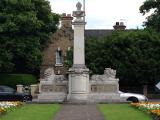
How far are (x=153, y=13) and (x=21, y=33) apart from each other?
51.3 ft

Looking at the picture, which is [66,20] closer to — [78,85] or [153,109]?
[78,85]

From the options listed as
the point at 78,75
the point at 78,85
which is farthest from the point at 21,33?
the point at 78,85

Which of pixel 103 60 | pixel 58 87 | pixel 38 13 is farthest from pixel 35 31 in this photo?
pixel 58 87

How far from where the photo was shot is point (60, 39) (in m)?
71.7

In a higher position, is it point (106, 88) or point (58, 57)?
point (58, 57)

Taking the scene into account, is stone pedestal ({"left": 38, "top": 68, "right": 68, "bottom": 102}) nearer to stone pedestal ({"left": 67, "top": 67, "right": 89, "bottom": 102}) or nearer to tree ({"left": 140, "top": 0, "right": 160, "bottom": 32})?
stone pedestal ({"left": 67, "top": 67, "right": 89, "bottom": 102})

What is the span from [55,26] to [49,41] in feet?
7.41

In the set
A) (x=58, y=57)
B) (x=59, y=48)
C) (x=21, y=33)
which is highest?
(x=21, y=33)

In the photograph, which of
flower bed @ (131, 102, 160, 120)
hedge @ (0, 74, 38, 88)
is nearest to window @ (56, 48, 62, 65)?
hedge @ (0, 74, 38, 88)

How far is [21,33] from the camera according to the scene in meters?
62.0

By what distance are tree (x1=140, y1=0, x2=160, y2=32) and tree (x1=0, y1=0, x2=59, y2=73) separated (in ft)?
36.2

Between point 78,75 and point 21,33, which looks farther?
point 21,33

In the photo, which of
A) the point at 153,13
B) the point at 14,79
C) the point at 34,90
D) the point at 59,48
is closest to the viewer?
the point at 34,90

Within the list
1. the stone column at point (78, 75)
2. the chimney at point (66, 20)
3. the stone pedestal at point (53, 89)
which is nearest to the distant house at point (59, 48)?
the chimney at point (66, 20)
